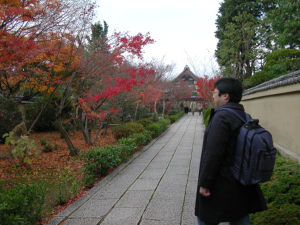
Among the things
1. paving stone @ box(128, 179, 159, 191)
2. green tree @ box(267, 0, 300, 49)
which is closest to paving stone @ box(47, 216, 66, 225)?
paving stone @ box(128, 179, 159, 191)

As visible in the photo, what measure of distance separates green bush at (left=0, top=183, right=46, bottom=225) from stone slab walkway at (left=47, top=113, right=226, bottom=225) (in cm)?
31

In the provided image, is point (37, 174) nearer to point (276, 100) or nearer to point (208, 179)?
point (208, 179)

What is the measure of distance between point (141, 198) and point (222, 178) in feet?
7.44

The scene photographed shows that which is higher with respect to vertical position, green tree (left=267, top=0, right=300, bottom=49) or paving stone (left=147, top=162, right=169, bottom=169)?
green tree (left=267, top=0, right=300, bottom=49)

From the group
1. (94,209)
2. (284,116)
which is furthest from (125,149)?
(284,116)

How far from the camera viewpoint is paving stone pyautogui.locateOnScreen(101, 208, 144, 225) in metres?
2.98

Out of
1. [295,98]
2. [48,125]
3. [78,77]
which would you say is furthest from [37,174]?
[48,125]

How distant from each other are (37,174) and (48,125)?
7.86 meters

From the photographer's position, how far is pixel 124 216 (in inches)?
124

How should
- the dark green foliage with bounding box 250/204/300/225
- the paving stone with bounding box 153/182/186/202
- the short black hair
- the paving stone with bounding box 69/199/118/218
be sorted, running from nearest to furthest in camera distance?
the short black hair, the dark green foliage with bounding box 250/204/300/225, the paving stone with bounding box 69/199/118/218, the paving stone with bounding box 153/182/186/202

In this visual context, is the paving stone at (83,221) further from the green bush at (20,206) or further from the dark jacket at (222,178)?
the dark jacket at (222,178)

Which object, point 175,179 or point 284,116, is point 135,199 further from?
point 284,116

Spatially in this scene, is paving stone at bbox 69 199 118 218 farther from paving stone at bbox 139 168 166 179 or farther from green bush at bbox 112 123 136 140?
green bush at bbox 112 123 136 140

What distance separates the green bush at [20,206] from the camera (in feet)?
7.66
